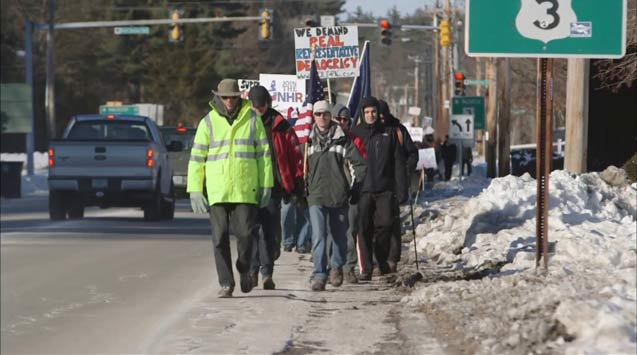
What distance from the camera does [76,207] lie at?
29.7 metres

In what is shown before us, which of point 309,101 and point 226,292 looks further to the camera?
point 309,101

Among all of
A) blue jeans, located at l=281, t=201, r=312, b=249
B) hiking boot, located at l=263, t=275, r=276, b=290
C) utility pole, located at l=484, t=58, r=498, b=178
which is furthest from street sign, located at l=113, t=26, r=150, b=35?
hiking boot, located at l=263, t=275, r=276, b=290

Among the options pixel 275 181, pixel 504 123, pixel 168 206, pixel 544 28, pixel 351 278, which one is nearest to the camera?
pixel 544 28

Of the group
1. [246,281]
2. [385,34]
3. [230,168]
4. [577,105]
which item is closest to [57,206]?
[577,105]

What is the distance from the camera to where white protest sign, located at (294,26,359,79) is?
66.2 feet

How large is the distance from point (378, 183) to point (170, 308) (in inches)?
106

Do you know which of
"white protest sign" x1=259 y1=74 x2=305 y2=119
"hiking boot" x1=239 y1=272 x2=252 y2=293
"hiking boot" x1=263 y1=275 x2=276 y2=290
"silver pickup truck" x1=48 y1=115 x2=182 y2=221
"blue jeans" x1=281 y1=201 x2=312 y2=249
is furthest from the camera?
"silver pickup truck" x1=48 y1=115 x2=182 y2=221

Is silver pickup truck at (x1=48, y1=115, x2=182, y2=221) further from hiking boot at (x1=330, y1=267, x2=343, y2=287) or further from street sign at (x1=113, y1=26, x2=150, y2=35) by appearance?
street sign at (x1=113, y1=26, x2=150, y2=35)

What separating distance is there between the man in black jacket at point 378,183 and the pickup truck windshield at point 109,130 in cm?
1361

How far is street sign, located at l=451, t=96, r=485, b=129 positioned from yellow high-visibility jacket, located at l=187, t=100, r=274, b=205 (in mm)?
32087

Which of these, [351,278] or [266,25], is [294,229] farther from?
[266,25]

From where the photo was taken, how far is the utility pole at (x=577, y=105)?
83.7 ft

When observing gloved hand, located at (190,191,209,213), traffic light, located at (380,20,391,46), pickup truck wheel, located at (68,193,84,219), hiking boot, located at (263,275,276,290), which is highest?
traffic light, located at (380,20,391,46)

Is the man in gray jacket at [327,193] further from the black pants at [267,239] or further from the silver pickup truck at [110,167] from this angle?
the silver pickup truck at [110,167]
